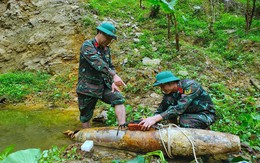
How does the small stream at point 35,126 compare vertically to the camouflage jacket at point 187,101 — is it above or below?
below

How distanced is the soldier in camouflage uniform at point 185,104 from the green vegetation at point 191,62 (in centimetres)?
60

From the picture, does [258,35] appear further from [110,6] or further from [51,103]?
[51,103]

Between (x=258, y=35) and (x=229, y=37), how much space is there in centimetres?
81

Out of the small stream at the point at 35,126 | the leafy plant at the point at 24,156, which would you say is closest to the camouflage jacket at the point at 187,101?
the small stream at the point at 35,126

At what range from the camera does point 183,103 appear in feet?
10.3

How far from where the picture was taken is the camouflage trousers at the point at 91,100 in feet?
12.5

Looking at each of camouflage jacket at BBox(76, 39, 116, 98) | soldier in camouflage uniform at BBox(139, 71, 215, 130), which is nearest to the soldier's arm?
soldier in camouflage uniform at BBox(139, 71, 215, 130)

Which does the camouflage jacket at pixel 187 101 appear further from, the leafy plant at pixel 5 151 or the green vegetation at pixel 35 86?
the green vegetation at pixel 35 86

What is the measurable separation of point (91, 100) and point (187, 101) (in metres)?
1.50

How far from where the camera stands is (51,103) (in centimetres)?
605

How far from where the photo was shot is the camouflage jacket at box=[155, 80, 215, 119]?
3.15 metres

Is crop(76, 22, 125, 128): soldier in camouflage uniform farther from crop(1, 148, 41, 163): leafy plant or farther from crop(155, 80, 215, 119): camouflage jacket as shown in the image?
crop(1, 148, 41, 163): leafy plant

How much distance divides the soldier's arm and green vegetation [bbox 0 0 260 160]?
0.92 meters

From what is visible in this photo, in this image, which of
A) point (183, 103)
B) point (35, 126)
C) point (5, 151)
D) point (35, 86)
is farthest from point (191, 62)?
point (5, 151)
